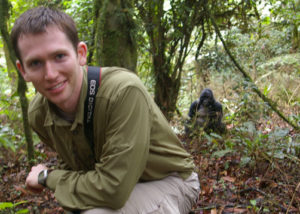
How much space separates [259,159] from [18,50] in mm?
2824

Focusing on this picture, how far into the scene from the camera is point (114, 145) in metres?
1.68

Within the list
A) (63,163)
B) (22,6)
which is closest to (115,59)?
(63,163)

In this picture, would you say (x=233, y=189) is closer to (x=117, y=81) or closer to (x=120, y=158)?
(x=120, y=158)

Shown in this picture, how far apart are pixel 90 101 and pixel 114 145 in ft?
1.10

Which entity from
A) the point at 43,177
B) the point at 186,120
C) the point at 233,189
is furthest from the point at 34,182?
the point at 186,120

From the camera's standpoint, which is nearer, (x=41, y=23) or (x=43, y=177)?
(x=41, y=23)

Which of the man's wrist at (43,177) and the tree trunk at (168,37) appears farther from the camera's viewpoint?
the tree trunk at (168,37)

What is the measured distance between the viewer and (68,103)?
6.19 feet

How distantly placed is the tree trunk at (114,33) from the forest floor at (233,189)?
5.56 ft

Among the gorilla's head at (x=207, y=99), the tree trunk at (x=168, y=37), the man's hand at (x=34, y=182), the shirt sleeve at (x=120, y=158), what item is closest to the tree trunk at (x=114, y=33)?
the tree trunk at (x=168, y=37)

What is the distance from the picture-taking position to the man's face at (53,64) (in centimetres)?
168

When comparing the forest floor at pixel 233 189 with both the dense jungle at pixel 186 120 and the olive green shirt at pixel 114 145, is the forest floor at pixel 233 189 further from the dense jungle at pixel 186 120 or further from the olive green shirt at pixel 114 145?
the olive green shirt at pixel 114 145

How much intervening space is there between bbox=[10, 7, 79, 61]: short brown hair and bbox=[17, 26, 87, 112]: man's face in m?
0.03

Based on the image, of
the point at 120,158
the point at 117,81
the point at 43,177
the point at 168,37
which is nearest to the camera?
the point at 120,158
